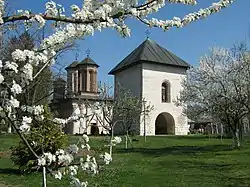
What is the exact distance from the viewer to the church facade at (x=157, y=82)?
49.2 meters

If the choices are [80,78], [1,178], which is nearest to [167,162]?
[1,178]

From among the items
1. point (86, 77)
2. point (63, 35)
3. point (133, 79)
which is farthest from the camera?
point (86, 77)

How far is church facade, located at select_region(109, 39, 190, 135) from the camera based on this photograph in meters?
49.2

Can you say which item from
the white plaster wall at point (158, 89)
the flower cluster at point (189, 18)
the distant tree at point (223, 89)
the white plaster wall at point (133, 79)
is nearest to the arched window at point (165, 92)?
the white plaster wall at point (158, 89)

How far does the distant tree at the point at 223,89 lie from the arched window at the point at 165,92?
70.5 ft

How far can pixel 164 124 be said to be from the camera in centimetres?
5234

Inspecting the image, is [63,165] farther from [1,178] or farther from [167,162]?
[167,162]

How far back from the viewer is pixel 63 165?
3.37 meters

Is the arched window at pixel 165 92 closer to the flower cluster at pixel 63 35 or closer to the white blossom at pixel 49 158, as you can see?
the flower cluster at pixel 63 35

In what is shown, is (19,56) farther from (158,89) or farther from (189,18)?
(158,89)

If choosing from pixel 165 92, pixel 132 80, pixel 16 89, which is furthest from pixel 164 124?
pixel 16 89

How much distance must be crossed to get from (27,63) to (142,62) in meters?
46.3

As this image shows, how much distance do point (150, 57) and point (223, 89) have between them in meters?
25.7

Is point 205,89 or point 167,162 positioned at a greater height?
point 205,89
